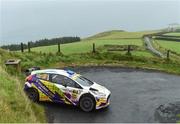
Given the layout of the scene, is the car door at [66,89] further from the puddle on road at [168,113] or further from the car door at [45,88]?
the puddle on road at [168,113]

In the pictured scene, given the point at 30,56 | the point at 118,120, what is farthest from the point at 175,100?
the point at 30,56

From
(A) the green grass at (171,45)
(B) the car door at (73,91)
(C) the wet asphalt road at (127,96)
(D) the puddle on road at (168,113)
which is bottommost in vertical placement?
(D) the puddle on road at (168,113)

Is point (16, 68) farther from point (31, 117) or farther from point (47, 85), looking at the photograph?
point (31, 117)

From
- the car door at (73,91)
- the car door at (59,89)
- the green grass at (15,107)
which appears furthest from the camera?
the car door at (59,89)

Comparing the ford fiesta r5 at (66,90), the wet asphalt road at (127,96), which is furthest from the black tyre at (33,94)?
the wet asphalt road at (127,96)

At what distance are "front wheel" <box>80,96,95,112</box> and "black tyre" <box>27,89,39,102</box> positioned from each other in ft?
7.91

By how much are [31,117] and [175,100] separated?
8.66m

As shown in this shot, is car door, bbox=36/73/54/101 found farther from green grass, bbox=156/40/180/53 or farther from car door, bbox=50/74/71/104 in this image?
green grass, bbox=156/40/180/53

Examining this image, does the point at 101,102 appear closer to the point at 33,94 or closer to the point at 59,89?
the point at 59,89

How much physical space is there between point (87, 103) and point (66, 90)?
1200 millimetres

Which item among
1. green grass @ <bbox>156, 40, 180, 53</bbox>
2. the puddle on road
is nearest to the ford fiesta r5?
the puddle on road

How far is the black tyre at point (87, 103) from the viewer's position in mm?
17125

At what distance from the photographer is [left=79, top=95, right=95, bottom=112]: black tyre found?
1712 cm

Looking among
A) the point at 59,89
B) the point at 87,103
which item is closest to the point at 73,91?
the point at 59,89
